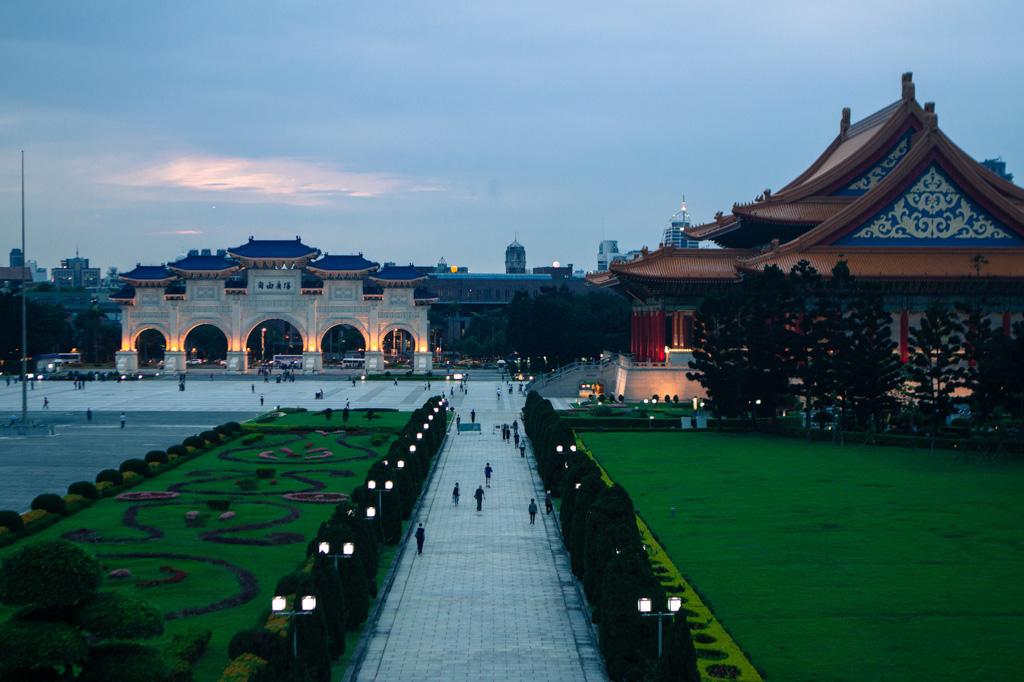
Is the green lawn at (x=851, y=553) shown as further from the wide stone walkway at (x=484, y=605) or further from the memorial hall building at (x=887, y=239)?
the memorial hall building at (x=887, y=239)

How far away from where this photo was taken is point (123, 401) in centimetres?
7988

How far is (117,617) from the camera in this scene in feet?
44.2

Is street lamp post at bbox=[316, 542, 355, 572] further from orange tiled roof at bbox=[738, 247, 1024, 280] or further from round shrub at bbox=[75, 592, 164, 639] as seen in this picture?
orange tiled roof at bbox=[738, 247, 1024, 280]

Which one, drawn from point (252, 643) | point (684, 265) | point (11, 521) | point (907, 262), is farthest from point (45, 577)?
point (684, 265)

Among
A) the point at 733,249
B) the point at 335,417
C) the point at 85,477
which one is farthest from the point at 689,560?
the point at 733,249

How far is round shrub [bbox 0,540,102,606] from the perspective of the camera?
13383 millimetres

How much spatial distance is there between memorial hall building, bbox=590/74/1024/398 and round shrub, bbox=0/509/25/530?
141ft

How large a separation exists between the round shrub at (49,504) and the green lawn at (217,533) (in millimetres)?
462

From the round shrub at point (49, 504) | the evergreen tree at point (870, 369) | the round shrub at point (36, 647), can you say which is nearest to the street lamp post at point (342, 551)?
the round shrub at point (36, 647)

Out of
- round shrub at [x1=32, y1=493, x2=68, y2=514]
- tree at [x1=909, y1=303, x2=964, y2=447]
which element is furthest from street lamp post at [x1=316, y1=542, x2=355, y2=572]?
tree at [x1=909, y1=303, x2=964, y2=447]

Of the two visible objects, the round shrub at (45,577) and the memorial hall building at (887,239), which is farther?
the memorial hall building at (887,239)

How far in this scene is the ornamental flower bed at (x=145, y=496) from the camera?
37750 millimetres

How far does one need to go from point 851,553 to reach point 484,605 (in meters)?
9.44

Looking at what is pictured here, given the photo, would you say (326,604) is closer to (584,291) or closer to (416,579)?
(416,579)
